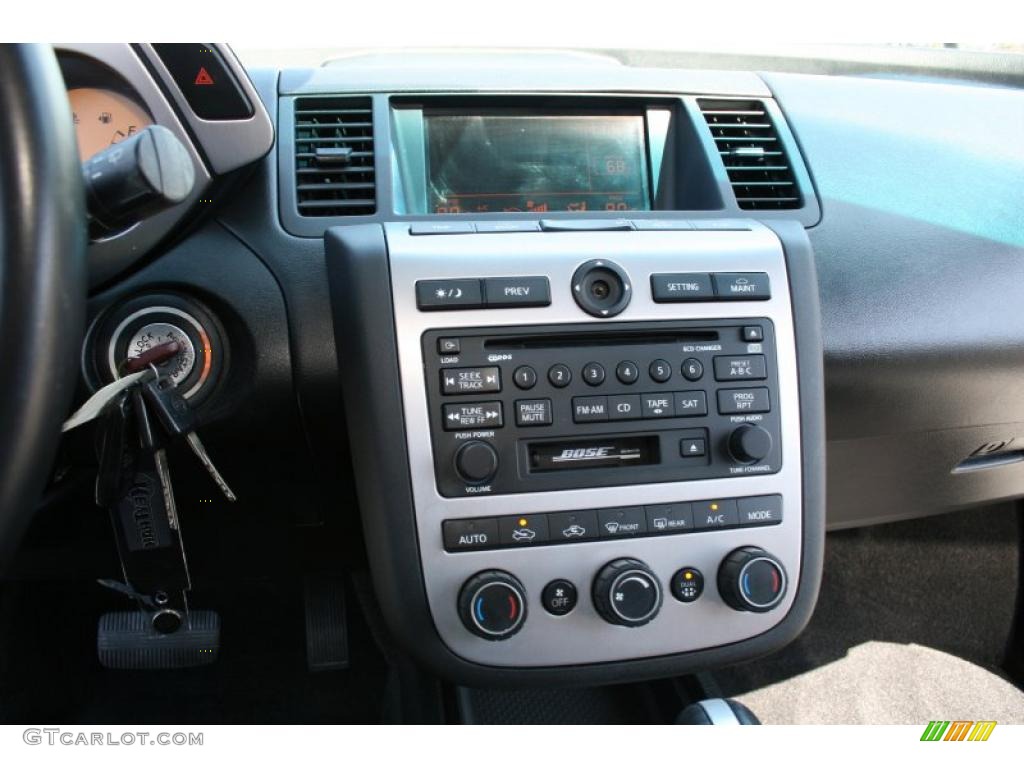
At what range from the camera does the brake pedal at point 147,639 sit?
133cm

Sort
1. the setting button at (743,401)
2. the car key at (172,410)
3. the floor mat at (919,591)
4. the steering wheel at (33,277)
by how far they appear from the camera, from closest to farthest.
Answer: the steering wheel at (33,277) → the car key at (172,410) → the setting button at (743,401) → the floor mat at (919,591)

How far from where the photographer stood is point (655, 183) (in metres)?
1.38

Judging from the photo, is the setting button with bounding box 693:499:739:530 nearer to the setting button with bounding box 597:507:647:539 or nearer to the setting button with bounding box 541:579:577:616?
the setting button with bounding box 597:507:647:539

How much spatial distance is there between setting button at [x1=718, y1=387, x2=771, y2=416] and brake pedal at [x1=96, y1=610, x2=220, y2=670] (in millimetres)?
847

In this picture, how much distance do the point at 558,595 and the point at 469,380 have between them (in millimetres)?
280

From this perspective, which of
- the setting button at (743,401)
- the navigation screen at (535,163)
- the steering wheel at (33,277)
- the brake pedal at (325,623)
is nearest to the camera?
the steering wheel at (33,277)

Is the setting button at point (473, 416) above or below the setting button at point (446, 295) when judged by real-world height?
below

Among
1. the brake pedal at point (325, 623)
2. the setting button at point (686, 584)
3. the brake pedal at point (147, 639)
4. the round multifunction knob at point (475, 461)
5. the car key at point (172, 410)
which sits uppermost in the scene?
the car key at point (172, 410)

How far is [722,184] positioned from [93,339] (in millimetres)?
908

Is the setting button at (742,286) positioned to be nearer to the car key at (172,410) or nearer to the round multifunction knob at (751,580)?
the round multifunction knob at (751,580)

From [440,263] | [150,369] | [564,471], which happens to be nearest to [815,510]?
[564,471]

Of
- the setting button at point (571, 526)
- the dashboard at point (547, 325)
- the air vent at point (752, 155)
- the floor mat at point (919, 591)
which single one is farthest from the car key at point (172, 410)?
the floor mat at point (919, 591)
